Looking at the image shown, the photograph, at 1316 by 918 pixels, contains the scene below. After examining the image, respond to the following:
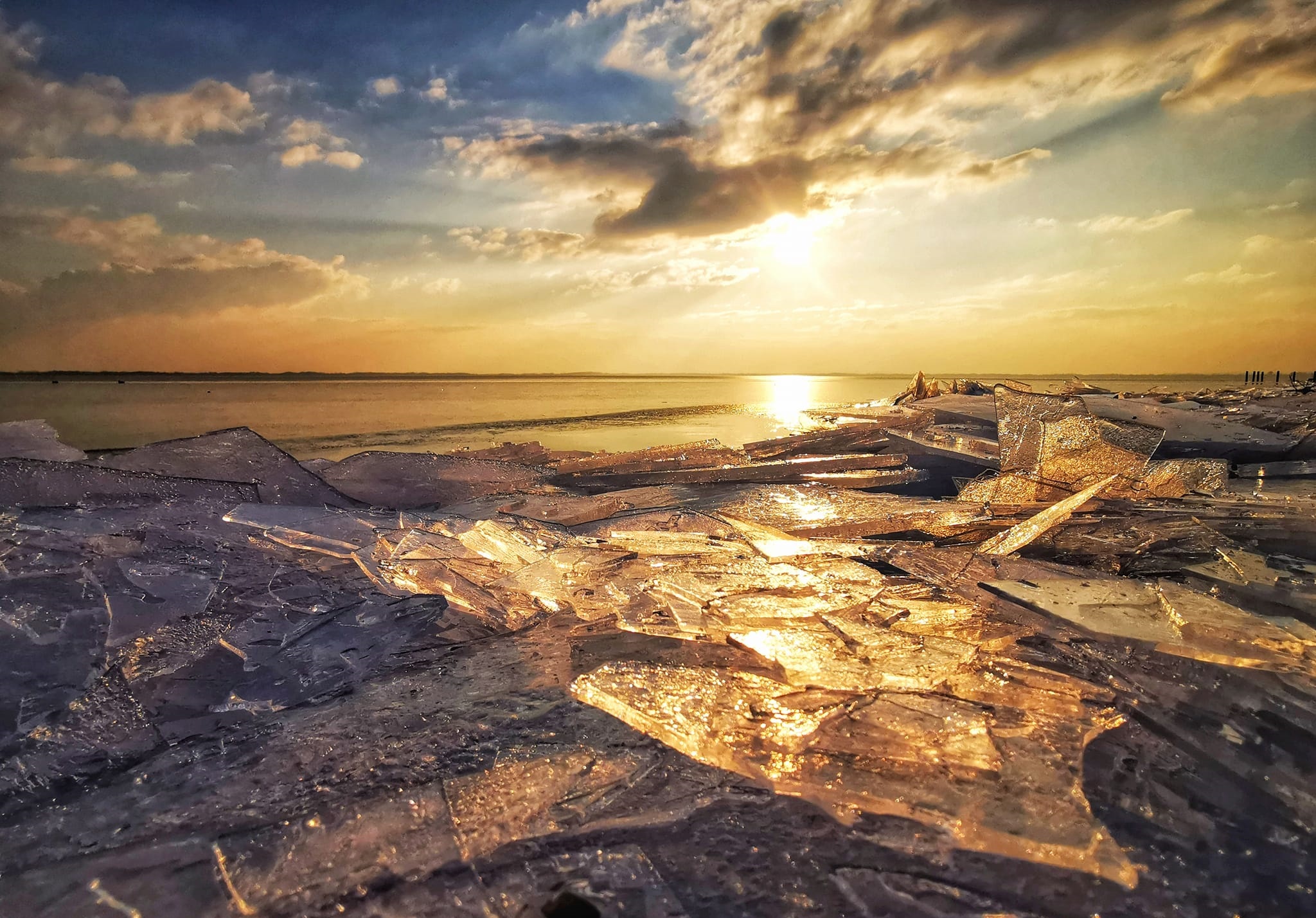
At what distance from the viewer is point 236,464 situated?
12.5 feet

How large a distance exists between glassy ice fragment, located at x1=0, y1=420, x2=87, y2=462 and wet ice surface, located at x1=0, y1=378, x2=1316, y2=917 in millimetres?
2265

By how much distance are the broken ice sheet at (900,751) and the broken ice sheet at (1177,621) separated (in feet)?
1.87

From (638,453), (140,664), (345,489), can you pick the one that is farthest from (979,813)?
(638,453)

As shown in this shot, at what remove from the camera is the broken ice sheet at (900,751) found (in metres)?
1.05

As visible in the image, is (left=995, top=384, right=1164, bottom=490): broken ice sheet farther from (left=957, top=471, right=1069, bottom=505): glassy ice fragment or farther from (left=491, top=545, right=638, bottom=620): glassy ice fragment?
(left=491, top=545, right=638, bottom=620): glassy ice fragment

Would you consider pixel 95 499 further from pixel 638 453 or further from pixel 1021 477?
pixel 1021 477

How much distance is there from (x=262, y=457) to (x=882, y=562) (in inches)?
163

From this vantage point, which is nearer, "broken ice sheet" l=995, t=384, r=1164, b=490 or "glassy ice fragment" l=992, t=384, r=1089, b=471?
"broken ice sheet" l=995, t=384, r=1164, b=490

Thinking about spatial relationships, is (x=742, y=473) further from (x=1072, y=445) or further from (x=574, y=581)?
A: (x=574, y=581)

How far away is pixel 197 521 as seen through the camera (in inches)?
110

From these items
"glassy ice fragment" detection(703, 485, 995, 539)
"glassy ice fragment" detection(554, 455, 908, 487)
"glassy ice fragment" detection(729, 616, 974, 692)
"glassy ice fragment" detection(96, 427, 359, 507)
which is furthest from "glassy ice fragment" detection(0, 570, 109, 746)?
"glassy ice fragment" detection(554, 455, 908, 487)

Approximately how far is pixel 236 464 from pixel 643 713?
3.79 metres

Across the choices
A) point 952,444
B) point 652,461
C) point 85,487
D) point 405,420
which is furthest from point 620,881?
point 405,420

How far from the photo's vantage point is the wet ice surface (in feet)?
3.20
